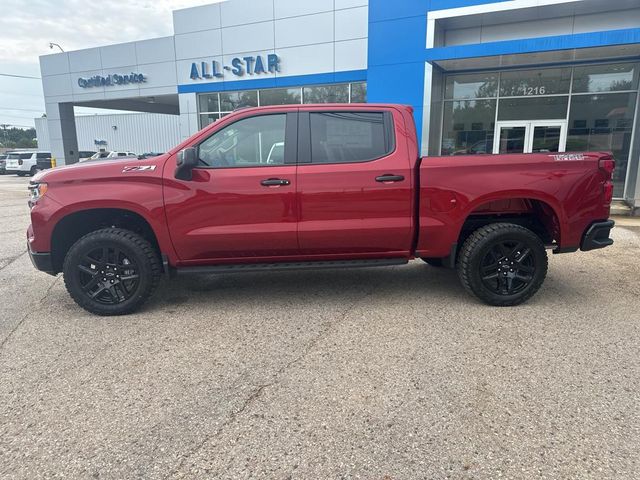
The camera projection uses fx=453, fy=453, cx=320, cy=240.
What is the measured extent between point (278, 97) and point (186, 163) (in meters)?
14.0

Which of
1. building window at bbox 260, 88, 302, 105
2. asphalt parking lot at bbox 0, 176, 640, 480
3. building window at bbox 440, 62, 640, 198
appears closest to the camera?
asphalt parking lot at bbox 0, 176, 640, 480

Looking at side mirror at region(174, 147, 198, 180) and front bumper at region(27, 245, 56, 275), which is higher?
side mirror at region(174, 147, 198, 180)

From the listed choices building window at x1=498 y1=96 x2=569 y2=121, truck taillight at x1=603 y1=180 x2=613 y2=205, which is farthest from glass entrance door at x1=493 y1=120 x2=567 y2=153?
truck taillight at x1=603 y1=180 x2=613 y2=205

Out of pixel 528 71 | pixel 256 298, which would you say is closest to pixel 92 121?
pixel 528 71

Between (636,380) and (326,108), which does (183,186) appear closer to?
(326,108)

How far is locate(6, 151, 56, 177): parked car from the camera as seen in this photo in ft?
107

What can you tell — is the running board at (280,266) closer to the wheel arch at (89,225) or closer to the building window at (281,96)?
the wheel arch at (89,225)

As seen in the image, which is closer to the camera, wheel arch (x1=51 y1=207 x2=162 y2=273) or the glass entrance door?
wheel arch (x1=51 y1=207 x2=162 y2=273)

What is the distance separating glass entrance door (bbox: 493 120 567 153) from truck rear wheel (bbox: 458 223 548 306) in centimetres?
1033

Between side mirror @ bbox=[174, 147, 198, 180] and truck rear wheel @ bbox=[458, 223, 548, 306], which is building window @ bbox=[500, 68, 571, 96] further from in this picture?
side mirror @ bbox=[174, 147, 198, 180]

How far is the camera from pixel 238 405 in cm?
292

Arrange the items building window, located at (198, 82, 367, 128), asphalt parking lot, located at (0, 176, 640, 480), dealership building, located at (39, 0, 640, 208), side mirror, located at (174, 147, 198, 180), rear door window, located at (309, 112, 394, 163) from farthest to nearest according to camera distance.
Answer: building window, located at (198, 82, 367, 128) → dealership building, located at (39, 0, 640, 208) → rear door window, located at (309, 112, 394, 163) → side mirror, located at (174, 147, 198, 180) → asphalt parking lot, located at (0, 176, 640, 480)

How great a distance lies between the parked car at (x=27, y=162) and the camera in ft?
107

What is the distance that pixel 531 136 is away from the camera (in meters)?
14.0
